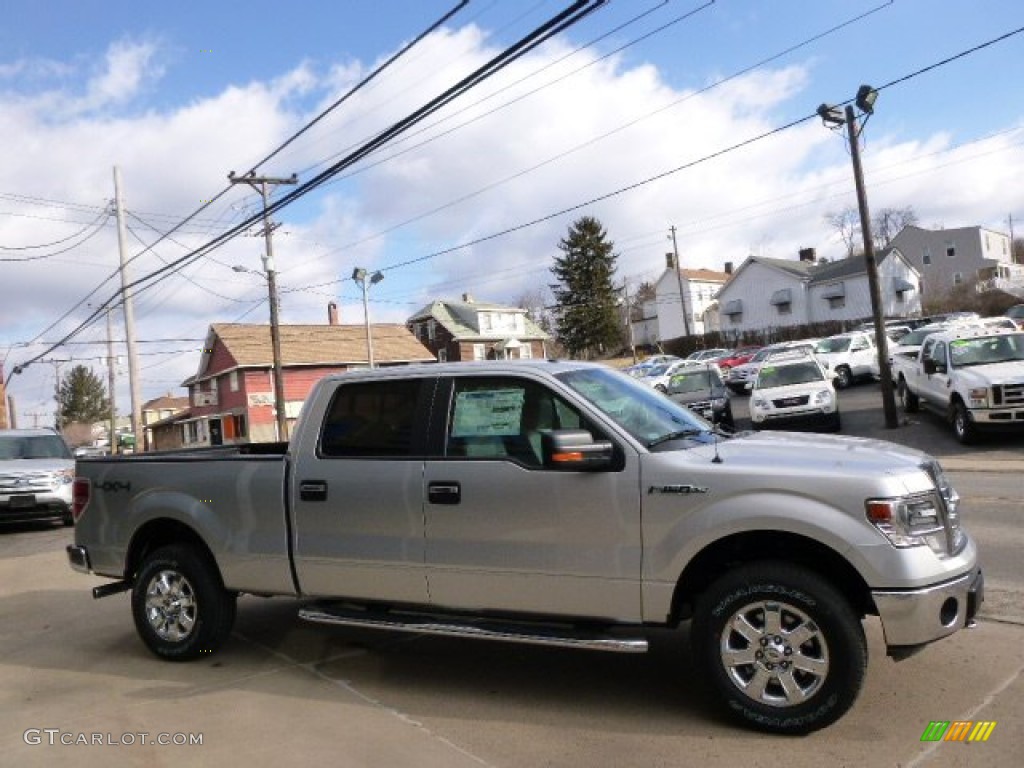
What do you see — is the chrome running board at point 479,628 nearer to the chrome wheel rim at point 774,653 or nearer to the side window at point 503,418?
the chrome wheel rim at point 774,653

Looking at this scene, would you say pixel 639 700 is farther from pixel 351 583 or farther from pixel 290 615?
pixel 290 615

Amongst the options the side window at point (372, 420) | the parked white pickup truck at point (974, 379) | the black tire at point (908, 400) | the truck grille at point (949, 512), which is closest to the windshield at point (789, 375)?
the parked white pickup truck at point (974, 379)

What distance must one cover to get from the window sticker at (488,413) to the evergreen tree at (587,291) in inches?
2666

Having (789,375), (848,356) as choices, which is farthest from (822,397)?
(848,356)

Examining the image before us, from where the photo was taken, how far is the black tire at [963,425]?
48.2 ft

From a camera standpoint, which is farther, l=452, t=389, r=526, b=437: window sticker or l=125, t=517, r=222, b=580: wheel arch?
l=125, t=517, r=222, b=580: wheel arch

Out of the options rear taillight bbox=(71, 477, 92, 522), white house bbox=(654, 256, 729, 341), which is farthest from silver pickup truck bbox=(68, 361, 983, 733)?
white house bbox=(654, 256, 729, 341)

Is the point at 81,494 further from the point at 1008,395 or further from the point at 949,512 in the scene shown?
the point at 1008,395

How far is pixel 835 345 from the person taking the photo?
93.1ft

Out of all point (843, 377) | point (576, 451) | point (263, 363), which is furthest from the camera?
point (263, 363)

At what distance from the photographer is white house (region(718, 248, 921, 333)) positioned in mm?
61969

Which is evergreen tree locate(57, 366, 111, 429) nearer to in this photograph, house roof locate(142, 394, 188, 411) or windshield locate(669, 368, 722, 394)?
house roof locate(142, 394, 188, 411)

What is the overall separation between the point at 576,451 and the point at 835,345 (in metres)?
26.4

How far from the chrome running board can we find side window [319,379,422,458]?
92 cm
